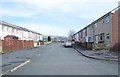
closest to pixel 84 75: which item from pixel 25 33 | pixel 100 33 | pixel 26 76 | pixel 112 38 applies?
pixel 26 76

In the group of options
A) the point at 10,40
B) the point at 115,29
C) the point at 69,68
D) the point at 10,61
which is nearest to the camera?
the point at 69,68

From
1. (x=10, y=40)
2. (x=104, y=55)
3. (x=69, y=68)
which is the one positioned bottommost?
(x=69, y=68)

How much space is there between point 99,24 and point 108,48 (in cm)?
1164

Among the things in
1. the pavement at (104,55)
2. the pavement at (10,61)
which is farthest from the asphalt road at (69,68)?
the pavement at (104,55)

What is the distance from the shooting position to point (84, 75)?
40.1 ft

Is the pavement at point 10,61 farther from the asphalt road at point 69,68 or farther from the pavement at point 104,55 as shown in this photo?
the pavement at point 104,55

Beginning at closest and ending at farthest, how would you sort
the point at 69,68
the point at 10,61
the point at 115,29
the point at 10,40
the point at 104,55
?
the point at 69,68 < the point at 10,61 < the point at 104,55 < the point at 115,29 < the point at 10,40

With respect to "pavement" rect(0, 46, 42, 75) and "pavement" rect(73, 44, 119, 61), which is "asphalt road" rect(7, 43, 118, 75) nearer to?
"pavement" rect(0, 46, 42, 75)

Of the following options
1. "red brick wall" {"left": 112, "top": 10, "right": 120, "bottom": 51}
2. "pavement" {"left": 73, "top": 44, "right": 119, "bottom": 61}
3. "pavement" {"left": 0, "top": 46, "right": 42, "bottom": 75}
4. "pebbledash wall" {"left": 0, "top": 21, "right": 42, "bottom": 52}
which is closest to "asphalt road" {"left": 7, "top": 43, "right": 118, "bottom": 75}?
"pavement" {"left": 0, "top": 46, "right": 42, "bottom": 75}

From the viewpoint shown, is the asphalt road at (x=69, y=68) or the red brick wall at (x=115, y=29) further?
Result: the red brick wall at (x=115, y=29)

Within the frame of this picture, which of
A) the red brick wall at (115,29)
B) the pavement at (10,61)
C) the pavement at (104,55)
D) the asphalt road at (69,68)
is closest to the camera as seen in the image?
the asphalt road at (69,68)

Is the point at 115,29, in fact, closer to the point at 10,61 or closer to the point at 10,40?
the point at 10,40

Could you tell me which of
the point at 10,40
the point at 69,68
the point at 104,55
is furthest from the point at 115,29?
the point at 69,68

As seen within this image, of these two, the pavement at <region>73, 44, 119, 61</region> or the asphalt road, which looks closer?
the asphalt road
